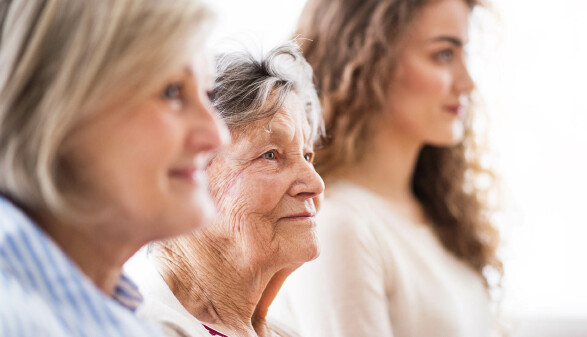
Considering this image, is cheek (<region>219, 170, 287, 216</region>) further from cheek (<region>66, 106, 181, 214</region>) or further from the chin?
cheek (<region>66, 106, 181, 214</region>)

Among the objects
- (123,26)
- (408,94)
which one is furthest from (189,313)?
(408,94)

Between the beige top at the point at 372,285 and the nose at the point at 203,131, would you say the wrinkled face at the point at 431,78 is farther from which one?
the nose at the point at 203,131

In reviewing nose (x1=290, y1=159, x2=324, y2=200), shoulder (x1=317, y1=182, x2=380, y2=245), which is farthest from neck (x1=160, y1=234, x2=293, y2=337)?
shoulder (x1=317, y1=182, x2=380, y2=245)

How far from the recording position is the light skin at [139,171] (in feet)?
1.93

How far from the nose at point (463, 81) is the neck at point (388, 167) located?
15 cm

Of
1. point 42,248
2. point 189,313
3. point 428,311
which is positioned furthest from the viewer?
point 428,311

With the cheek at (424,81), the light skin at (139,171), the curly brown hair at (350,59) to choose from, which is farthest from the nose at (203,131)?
the cheek at (424,81)

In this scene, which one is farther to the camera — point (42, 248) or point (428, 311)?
point (428, 311)

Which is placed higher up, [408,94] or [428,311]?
[408,94]

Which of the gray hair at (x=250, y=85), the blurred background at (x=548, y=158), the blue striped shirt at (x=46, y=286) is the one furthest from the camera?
the blurred background at (x=548, y=158)

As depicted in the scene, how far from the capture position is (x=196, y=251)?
3.12 feet

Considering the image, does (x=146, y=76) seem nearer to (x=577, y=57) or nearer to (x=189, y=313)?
(x=189, y=313)

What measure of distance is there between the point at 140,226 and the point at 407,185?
1.16 m

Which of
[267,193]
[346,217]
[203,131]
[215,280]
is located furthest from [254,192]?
[346,217]
